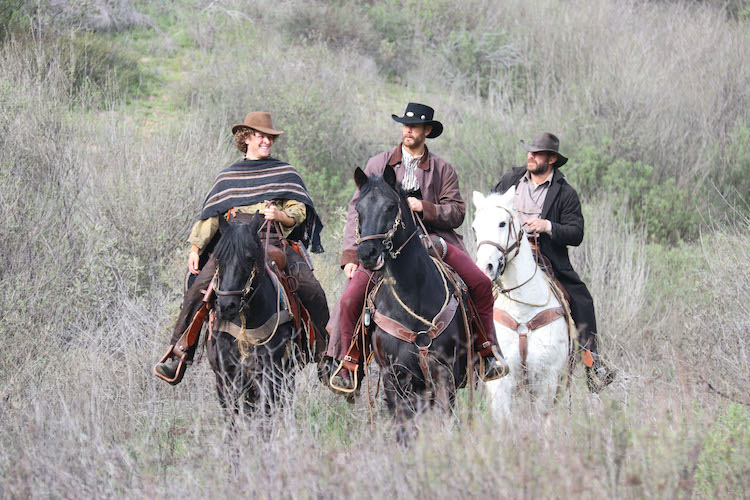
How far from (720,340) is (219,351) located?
4399mm

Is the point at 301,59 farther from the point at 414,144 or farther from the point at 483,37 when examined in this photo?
the point at 414,144

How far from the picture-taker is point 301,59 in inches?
701

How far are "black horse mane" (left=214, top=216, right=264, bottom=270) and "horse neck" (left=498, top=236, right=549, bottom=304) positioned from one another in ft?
7.46

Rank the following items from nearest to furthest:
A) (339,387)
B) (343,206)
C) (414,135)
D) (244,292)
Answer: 1. (244,292)
2. (339,387)
3. (414,135)
4. (343,206)

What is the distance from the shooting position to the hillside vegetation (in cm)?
428

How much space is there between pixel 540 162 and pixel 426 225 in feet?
6.33

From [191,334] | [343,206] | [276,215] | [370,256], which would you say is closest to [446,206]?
[276,215]

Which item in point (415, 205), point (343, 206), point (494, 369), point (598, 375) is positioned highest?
point (415, 205)

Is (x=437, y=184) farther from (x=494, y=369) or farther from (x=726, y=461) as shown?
(x=726, y=461)

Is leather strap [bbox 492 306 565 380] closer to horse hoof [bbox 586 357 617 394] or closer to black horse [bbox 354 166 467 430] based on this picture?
horse hoof [bbox 586 357 617 394]

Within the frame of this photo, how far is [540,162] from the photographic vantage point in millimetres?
7766

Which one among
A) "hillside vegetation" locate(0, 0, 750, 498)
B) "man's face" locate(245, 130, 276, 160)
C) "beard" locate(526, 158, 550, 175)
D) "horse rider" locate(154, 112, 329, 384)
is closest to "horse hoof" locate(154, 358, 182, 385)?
"horse rider" locate(154, 112, 329, 384)

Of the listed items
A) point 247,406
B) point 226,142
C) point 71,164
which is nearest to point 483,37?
point 226,142

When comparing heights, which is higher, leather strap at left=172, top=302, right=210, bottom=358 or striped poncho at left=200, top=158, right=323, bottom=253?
striped poncho at left=200, top=158, right=323, bottom=253
